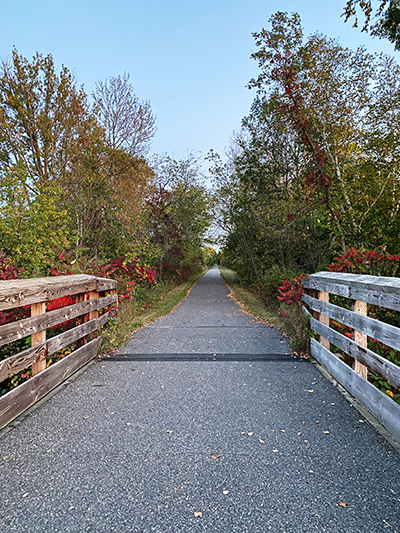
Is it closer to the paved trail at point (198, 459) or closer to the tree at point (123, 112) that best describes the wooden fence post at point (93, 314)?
the paved trail at point (198, 459)

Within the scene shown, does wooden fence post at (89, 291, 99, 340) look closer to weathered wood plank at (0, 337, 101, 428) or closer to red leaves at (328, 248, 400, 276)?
weathered wood plank at (0, 337, 101, 428)

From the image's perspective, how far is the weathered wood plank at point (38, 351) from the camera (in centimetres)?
258

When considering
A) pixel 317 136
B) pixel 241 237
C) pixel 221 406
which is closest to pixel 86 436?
pixel 221 406

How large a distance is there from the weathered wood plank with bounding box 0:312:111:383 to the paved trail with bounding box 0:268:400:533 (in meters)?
0.46

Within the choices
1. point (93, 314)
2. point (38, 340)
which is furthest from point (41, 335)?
point (93, 314)

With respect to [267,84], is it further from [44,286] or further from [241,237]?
[44,286]

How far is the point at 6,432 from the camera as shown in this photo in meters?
2.50

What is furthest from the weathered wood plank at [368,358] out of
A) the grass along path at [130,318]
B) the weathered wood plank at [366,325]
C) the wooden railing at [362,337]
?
the grass along path at [130,318]

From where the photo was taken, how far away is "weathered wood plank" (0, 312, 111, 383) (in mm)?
2580

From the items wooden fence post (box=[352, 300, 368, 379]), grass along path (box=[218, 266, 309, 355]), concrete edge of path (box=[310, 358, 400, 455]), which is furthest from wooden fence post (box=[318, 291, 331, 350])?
wooden fence post (box=[352, 300, 368, 379])

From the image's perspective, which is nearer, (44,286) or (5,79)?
(44,286)

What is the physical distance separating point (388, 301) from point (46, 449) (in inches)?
112

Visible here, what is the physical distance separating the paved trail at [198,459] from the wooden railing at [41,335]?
19 centimetres

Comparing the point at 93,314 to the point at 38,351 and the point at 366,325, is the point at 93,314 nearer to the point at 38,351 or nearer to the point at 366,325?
the point at 38,351
